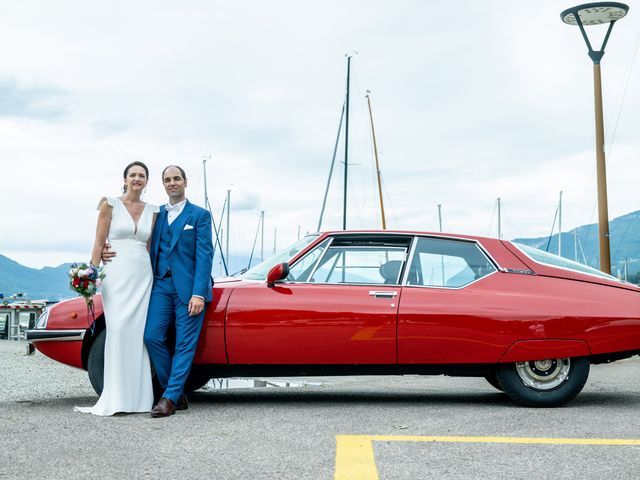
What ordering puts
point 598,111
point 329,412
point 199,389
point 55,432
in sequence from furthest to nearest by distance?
point 598,111 < point 199,389 < point 329,412 < point 55,432

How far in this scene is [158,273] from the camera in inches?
268

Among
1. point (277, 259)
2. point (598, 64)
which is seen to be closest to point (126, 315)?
point (277, 259)

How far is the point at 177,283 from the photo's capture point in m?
6.66

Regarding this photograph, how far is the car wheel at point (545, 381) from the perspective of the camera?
22.3 feet

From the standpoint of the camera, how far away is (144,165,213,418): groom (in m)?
6.54

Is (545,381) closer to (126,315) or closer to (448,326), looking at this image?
(448,326)

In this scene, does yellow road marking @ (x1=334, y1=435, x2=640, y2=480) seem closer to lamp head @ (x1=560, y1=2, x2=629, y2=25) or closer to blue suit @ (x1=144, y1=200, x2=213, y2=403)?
blue suit @ (x1=144, y1=200, x2=213, y2=403)

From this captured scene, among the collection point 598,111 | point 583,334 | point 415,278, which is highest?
point 598,111

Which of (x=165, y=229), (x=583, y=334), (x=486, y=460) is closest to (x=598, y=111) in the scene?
(x=583, y=334)

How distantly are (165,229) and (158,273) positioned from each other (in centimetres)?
34

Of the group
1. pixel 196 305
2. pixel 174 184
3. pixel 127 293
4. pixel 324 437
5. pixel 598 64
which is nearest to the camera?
pixel 324 437

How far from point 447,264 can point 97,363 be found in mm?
2836

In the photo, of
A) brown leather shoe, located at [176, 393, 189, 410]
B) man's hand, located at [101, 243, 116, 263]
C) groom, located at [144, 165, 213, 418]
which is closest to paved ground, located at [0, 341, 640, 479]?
brown leather shoe, located at [176, 393, 189, 410]

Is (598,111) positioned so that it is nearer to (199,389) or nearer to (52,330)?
(199,389)
